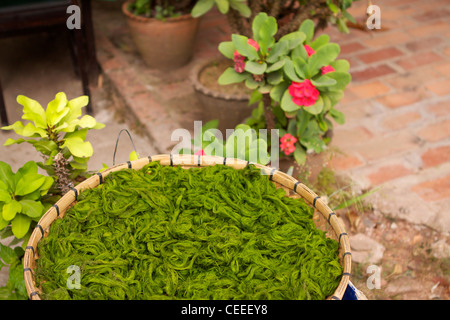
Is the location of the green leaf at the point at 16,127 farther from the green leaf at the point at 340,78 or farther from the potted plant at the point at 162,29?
the potted plant at the point at 162,29

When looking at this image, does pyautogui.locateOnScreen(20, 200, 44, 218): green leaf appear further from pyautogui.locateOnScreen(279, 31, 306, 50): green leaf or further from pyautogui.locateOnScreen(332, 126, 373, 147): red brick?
pyautogui.locateOnScreen(332, 126, 373, 147): red brick

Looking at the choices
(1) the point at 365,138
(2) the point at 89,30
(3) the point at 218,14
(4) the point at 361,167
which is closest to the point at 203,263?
(4) the point at 361,167

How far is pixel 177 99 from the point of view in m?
3.07

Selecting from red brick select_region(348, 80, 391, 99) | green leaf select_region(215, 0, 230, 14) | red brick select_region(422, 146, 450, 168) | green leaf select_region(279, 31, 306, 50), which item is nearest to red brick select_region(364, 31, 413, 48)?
red brick select_region(348, 80, 391, 99)

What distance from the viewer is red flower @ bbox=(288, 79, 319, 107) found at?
77.6 inches

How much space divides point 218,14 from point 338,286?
311 cm

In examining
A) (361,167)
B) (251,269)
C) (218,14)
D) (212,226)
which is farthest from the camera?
(218,14)

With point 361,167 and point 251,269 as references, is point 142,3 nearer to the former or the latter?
point 361,167

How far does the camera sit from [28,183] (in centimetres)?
161

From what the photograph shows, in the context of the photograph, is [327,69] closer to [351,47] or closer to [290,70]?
[290,70]

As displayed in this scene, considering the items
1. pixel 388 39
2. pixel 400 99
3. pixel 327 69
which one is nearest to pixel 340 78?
pixel 327 69

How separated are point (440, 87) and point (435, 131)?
0.48 meters

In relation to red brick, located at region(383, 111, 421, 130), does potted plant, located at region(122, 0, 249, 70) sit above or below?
above

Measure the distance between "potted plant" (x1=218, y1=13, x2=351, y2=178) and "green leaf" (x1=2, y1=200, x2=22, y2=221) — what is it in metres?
0.92
